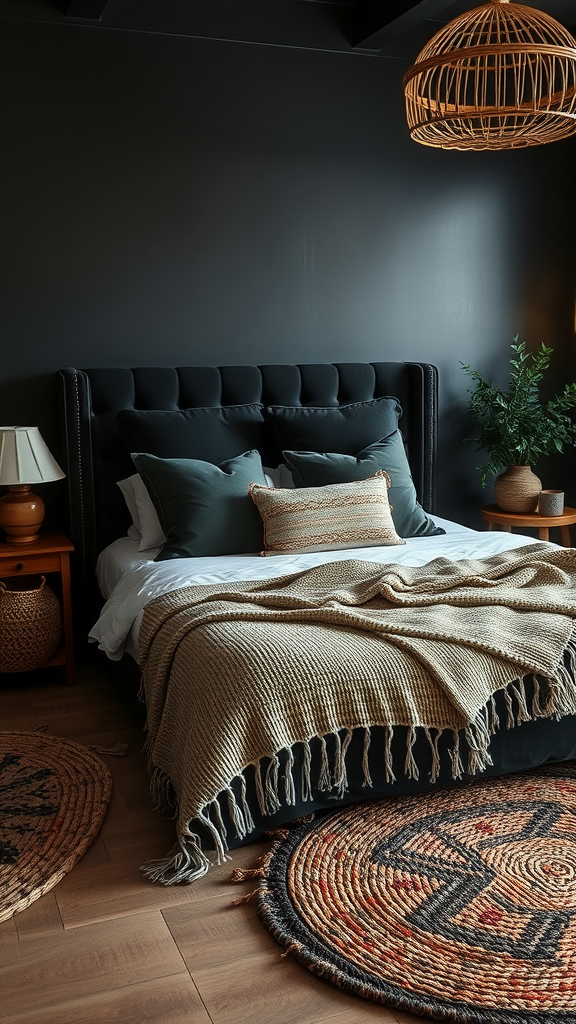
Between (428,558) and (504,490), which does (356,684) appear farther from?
(504,490)

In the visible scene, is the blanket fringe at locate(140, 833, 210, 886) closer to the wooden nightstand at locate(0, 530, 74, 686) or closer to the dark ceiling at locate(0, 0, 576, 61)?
the wooden nightstand at locate(0, 530, 74, 686)

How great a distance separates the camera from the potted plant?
4.64 meters

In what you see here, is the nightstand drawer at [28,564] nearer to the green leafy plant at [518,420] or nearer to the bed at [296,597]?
the bed at [296,597]

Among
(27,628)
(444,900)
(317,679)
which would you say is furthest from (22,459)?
(444,900)

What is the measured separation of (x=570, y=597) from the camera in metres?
3.04

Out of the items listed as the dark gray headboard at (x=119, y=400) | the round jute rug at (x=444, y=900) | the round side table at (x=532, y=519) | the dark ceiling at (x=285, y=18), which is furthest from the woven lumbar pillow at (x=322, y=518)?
the dark ceiling at (x=285, y=18)

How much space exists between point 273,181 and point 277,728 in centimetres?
294

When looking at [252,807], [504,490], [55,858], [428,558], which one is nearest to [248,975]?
[252,807]

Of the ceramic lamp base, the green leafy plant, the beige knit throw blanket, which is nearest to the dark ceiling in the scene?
the green leafy plant

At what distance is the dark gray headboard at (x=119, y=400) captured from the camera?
4.07 meters

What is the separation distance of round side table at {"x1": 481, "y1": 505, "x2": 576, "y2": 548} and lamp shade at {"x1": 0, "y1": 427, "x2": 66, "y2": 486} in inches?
85.4

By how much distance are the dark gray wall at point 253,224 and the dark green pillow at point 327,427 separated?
430mm

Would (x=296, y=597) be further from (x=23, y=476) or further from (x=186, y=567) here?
(x=23, y=476)

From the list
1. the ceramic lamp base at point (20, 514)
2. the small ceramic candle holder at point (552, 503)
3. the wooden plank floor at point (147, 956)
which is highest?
the ceramic lamp base at point (20, 514)
